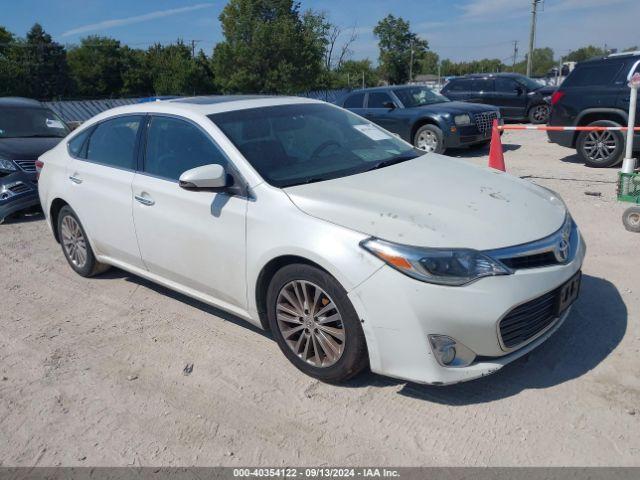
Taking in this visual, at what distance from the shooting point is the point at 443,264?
2.87 metres

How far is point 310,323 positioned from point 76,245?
3.09m

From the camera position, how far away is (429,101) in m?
12.9

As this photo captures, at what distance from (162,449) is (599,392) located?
238cm

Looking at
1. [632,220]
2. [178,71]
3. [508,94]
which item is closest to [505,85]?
[508,94]

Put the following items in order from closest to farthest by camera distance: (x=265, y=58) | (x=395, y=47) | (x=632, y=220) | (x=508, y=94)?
(x=632, y=220)
(x=508, y=94)
(x=265, y=58)
(x=395, y=47)

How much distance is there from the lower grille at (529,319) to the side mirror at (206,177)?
6.11ft

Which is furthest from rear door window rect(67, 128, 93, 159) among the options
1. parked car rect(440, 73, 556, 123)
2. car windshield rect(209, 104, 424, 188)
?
parked car rect(440, 73, 556, 123)

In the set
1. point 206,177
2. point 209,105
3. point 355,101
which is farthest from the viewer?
point 355,101

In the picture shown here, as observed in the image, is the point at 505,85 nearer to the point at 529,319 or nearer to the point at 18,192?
the point at 18,192

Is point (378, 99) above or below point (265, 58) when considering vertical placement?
below

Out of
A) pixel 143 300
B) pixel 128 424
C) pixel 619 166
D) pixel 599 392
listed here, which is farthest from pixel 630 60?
pixel 128 424

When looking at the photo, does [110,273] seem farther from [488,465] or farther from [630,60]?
[630,60]

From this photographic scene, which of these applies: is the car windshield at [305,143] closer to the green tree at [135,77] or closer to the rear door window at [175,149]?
the rear door window at [175,149]

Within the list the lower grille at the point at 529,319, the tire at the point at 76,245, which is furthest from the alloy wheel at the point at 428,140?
the lower grille at the point at 529,319
